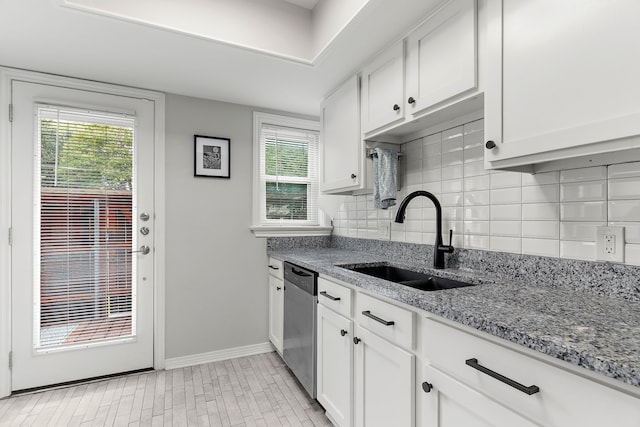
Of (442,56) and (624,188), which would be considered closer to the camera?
(624,188)

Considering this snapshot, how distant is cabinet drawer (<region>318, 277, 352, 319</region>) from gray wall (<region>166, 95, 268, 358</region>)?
1.12 meters

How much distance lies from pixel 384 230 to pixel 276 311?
110 cm

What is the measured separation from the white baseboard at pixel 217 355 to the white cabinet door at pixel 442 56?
89.1 inches

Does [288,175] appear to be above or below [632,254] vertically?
above

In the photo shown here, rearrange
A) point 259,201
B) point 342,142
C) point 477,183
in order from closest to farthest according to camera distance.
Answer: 1. point 477,183
2. point 342,142
3. point 259,201

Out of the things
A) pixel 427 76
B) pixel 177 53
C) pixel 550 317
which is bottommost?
pixel 550 317

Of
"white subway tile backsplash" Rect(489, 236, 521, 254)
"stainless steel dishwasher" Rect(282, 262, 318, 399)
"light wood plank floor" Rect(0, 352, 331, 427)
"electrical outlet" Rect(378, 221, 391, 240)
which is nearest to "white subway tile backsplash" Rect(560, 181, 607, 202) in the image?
"white subway tile backsplash" Rect(489, 236, 521, 254)

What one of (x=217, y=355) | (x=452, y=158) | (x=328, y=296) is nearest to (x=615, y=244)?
(x=452, y=158)

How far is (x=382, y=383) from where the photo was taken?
133 centimetres

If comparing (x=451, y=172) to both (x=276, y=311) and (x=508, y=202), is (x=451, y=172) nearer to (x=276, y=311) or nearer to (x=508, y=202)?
(x=508, y=202)

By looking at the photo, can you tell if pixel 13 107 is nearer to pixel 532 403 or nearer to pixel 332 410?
pixel 332 410

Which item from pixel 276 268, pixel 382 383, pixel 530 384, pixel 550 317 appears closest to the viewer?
pixel 530 384

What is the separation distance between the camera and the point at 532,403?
29.8 inches

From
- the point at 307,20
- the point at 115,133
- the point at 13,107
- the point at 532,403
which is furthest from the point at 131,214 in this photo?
the point at 532,403
